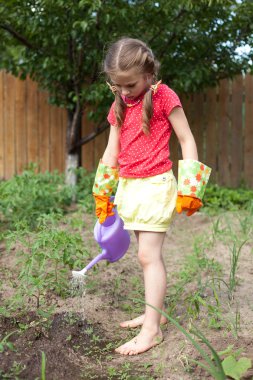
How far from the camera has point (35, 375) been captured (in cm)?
216

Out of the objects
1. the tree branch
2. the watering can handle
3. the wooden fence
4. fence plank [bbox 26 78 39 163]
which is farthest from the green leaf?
fence plank [bbox 26 78 39 163]

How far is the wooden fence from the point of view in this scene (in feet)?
23.7

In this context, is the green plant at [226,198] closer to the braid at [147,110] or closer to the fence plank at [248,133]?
the fence plank at [248,133]

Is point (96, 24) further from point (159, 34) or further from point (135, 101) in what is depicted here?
point (135, 101)

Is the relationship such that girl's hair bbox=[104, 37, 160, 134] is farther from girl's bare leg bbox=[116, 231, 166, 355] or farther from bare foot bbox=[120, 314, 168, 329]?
bare foot bbox=[120, 314, 168, 329]

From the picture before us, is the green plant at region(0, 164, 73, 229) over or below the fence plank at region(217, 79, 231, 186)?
below

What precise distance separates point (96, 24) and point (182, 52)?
1.20 meters

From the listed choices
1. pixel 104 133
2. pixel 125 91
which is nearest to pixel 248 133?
pixel 104 133

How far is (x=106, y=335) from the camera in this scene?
2730 mm

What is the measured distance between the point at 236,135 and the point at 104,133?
1.75 meters

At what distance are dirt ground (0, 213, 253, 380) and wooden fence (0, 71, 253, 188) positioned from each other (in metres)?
3.78

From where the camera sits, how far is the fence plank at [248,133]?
7152 mm

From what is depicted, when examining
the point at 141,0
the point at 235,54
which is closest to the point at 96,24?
the point at 141,0

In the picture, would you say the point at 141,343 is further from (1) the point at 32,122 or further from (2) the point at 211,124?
(1) the point at 32,122
